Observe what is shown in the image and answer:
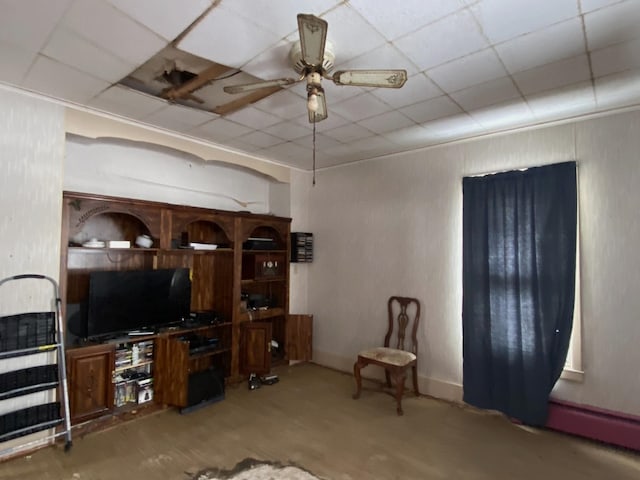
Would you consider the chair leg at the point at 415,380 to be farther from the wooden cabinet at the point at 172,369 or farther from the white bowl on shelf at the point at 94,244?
the white bowl on shelf at the point at 94,244

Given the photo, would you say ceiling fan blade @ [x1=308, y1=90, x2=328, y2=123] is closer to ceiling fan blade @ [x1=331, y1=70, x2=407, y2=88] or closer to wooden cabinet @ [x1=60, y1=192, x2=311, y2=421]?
ceiling fan blade @ [x1=331, y1=70, x2=407, y2=88]

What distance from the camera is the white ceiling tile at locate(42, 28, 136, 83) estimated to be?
1.92 meters

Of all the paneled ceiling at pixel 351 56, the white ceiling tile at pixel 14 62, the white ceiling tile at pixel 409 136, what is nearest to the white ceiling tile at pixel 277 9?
the paneled ceiling at pixel 351 56

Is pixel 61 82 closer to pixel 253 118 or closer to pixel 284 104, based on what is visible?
pixel 253 118

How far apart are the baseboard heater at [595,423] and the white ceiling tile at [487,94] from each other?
8.32 feet

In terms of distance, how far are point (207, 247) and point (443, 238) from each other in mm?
2512

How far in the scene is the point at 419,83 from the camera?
7.73 ft

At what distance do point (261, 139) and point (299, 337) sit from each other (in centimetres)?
252

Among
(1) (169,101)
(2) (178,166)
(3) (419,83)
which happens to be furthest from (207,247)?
(3) (419,83)

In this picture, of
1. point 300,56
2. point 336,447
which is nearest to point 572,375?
point 336,447

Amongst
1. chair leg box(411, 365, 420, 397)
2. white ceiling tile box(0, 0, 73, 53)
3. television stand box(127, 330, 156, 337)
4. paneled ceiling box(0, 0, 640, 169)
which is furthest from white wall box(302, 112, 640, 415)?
white ceiling tile box(0, 0, 73, 53)

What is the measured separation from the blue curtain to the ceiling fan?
1930 mm

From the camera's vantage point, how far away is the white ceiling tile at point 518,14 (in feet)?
5.24

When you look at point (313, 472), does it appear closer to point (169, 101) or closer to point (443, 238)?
point (443, 238)
